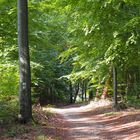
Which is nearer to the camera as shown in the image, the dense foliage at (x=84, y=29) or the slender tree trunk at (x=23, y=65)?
the slender tree trunk at (x=23, y=65)

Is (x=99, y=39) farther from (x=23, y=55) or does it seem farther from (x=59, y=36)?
(x=59, y=36)

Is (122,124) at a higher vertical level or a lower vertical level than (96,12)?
lower

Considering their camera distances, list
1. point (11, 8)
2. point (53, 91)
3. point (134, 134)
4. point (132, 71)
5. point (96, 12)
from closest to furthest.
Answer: point (134, 134), point (96, 12), point (11, 8), point (132, 71), point (53, 91)

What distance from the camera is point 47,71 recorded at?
3638 centimetres

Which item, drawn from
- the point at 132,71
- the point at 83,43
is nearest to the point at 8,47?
the point at 83,43

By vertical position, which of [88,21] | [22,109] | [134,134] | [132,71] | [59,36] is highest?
[59,36]

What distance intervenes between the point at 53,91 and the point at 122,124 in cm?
2771

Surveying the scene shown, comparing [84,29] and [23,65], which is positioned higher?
[84,29]

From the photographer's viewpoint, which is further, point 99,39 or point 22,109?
point 99,39

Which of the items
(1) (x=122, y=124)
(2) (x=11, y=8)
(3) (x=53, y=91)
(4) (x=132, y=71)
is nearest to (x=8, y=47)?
(2) (x=11, y=8)

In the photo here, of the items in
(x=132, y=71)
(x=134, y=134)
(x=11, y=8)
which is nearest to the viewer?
(x=134, y=134)

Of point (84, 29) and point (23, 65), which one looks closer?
point (23, 65)

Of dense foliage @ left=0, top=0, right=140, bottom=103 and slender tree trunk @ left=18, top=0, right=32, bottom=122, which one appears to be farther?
dense foliage @ left=0, top=0, right=140, bottom=103

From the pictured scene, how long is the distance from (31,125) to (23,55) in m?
2.68
